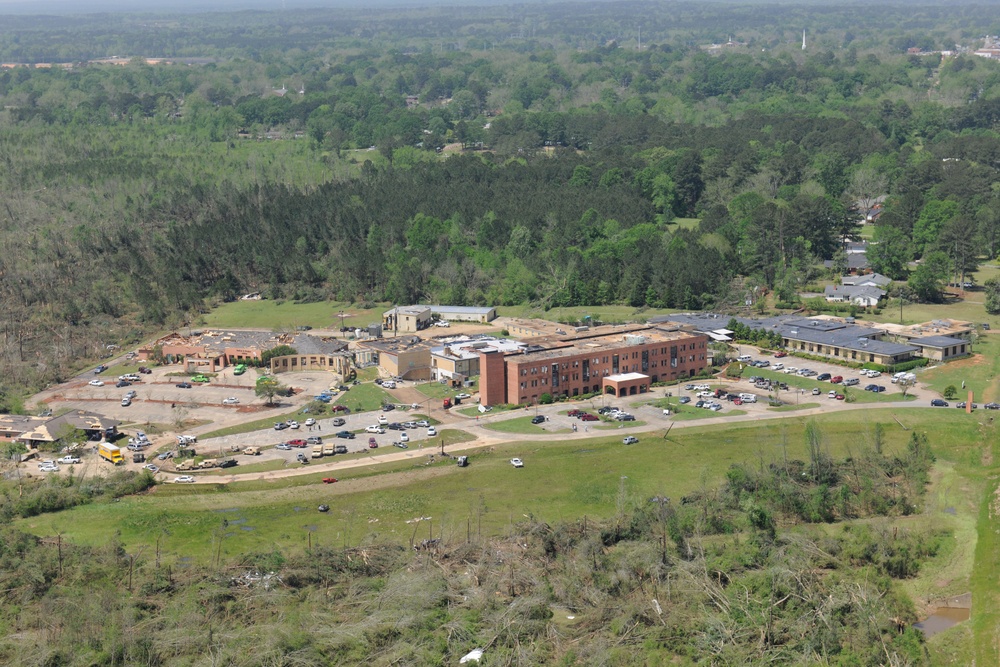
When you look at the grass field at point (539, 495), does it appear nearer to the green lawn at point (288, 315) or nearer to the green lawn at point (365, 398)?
the green lawn at point (365, 398)

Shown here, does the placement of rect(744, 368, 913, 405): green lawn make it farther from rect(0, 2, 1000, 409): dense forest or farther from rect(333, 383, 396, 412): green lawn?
rect(333, 383, 396, 412): green lawn

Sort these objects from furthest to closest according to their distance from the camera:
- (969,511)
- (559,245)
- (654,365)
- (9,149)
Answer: (9,149) → (559,245) → (654,365) → (969,511)

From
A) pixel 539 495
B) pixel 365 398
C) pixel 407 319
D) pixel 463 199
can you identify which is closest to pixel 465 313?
pixel 407 319

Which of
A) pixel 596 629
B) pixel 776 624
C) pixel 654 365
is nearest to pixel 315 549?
pixel 596 629

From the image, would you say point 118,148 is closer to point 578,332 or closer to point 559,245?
point 559,245

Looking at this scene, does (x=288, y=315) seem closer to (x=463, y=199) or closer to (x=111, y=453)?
(x=463, y=199)

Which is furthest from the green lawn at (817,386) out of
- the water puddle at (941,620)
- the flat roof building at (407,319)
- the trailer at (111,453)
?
the trailer at (111,453)

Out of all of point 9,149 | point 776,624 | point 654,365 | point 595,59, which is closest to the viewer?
point 776,624
